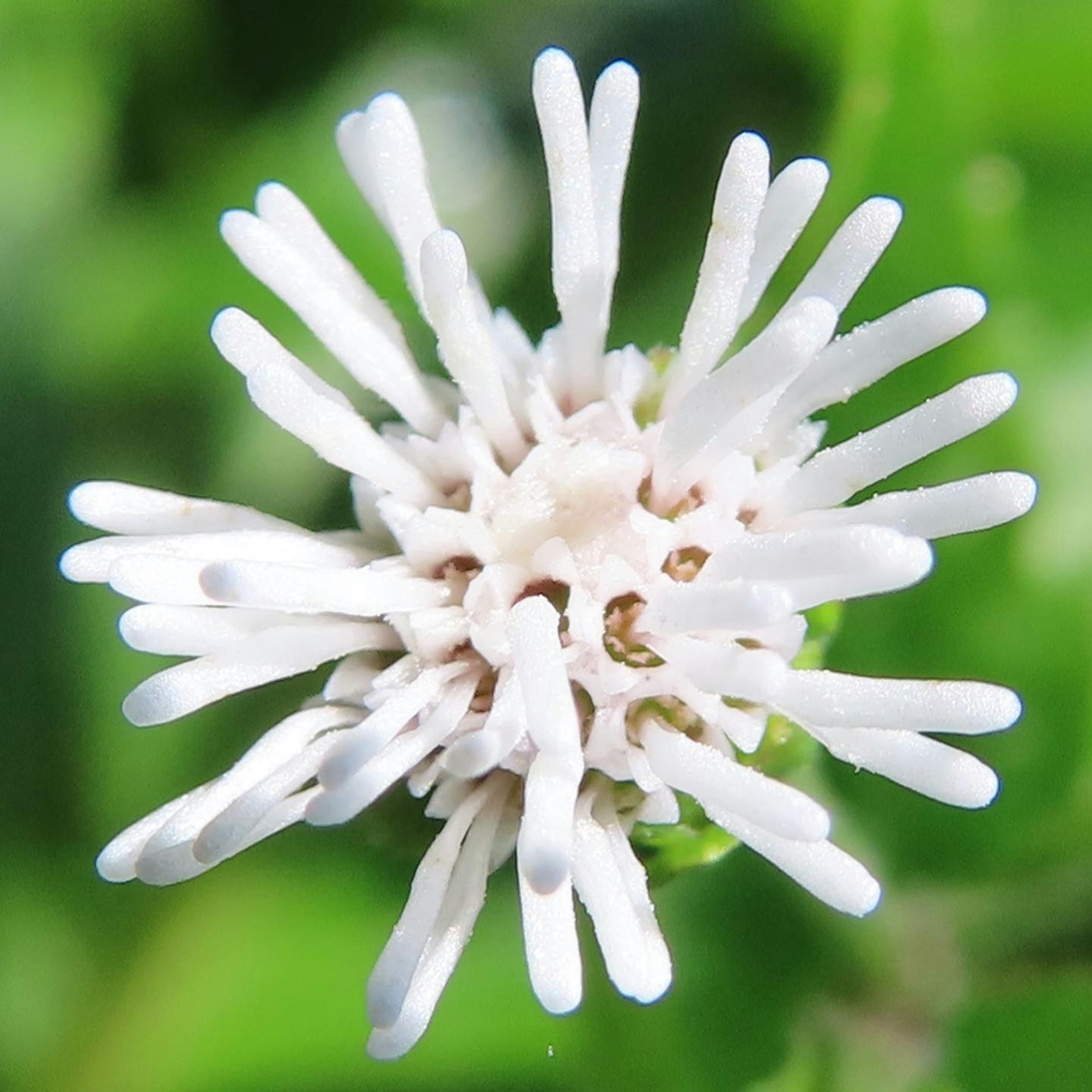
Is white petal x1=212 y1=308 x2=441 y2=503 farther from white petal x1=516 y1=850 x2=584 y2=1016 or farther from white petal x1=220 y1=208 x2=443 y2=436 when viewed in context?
white petal x1=516 y1=850 x2=584 y2=1016

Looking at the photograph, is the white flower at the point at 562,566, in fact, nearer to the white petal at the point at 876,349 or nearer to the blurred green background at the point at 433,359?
the white petal at the point at 876,349

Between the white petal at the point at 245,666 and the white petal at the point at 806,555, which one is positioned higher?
the white petal at the point at 806,555

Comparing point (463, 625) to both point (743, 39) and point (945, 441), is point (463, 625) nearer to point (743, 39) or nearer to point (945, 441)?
point (945, 441)

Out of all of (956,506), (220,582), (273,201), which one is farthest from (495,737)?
(273,201)

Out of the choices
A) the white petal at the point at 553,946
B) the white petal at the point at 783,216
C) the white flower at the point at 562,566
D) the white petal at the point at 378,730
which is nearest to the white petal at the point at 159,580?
the white flower at the point at 562,566

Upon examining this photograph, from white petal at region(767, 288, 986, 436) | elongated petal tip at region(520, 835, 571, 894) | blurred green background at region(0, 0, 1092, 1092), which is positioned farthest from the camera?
blurred green background at region(0, 0, 1092, 1092)

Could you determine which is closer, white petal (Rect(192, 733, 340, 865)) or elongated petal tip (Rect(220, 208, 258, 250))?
white petal (Rect(192, 733, 340, 865))

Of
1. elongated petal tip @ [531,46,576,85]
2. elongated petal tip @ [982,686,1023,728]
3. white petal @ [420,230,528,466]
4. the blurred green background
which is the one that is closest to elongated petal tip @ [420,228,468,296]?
white petal @ [420,230,528,466]
